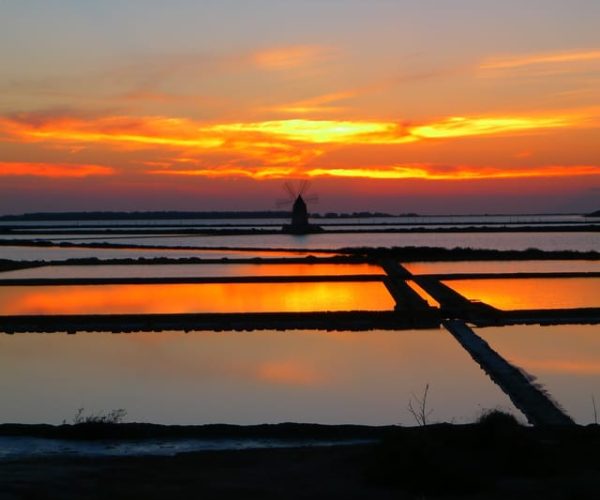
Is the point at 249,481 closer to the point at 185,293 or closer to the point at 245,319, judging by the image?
the point at 245,319

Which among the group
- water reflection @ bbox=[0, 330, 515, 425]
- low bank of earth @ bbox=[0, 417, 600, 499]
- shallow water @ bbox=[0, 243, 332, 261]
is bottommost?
shallow water @ bbox=[0, 243, 332, 261]

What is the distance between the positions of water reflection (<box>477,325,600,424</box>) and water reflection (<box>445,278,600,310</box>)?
1.99m

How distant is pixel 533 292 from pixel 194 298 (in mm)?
5747

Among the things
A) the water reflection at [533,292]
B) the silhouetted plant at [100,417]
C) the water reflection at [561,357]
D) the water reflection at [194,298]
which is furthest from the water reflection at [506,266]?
the silhouetted plant at [100,417]

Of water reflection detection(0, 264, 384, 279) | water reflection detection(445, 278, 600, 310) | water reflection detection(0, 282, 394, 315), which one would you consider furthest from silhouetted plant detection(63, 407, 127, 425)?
water reflection detection(0, 264, 384, 279)

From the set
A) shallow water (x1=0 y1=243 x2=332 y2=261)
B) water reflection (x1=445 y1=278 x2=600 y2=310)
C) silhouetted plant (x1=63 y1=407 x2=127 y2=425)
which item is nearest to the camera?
silhouetted plant (x1=63 y1=407 x2=127 y2=425)

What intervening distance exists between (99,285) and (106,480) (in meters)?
11.9

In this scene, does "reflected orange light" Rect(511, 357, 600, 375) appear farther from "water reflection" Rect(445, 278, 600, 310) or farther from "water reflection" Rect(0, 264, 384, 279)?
"water reflection" Rect(0, 264, 384, 279)

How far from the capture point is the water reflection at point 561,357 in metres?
6.29

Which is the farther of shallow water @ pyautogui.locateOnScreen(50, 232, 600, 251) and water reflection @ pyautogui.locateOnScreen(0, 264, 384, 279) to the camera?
shallow water @ pyautogui.locateOnScreen(50, 232, 600, 251)

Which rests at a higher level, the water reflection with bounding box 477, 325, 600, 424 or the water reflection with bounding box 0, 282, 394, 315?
the water reflection with bounding box 477, 325, 600, 424

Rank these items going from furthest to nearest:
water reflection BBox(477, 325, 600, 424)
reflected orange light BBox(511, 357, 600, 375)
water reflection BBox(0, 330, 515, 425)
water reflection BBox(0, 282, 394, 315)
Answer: water reflection BBox(0, 282, 394, 315) → reflected orange light BBox(511, 357, 600, 375) → water reflection BBox(477, 325, 600, 424) → water reflection BBox(0, 330, 515, 425)

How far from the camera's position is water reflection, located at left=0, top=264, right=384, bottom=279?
17594 millimetres

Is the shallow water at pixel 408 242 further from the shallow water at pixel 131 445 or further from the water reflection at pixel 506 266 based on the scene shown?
the shallow water at pixel 131 445
